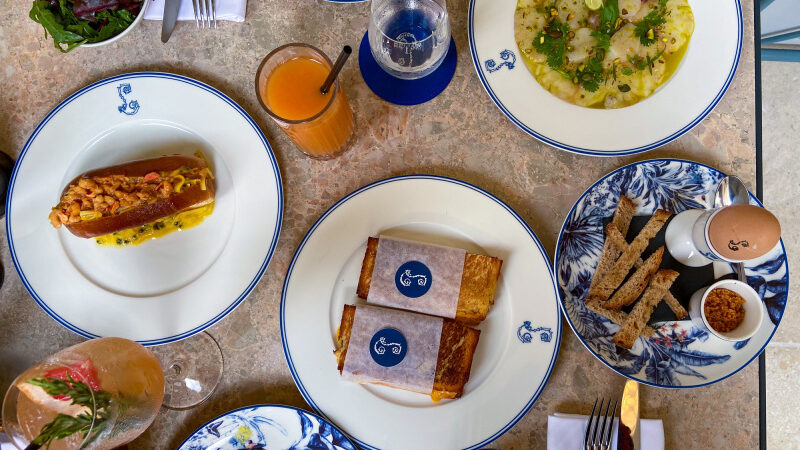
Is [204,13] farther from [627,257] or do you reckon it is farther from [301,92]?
[627,257]

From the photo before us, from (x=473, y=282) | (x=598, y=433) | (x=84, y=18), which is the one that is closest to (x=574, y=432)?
(x=598, y=433)

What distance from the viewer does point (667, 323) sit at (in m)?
1.22

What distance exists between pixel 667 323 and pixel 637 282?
0.13 metres

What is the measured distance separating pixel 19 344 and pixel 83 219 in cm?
42


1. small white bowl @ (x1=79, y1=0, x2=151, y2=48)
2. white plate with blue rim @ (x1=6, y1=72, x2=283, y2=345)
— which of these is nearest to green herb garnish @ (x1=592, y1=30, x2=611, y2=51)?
white plate with blue rim @ (x1=6, y1=72, x2=283, y2=345)

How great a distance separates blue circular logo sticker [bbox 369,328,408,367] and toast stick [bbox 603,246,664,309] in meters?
0.50

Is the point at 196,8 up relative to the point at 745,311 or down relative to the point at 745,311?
up

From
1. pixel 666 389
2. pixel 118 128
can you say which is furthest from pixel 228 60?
pixel 666 389

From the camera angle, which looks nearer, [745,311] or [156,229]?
[745,311]

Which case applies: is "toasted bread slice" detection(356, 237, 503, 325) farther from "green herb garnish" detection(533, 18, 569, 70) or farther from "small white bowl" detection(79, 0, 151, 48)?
"small white bowl" detection(79, 0, 151, 48)

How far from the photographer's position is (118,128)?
1299mm

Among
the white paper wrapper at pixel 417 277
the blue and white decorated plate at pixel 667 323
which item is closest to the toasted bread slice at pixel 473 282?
the white paper wrapper at pixel 417 277

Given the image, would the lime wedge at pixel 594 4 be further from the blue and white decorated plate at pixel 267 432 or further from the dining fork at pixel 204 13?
the blue and white decorated plate at pixel 267 432

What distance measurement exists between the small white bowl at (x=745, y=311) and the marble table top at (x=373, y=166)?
0.18 meters
